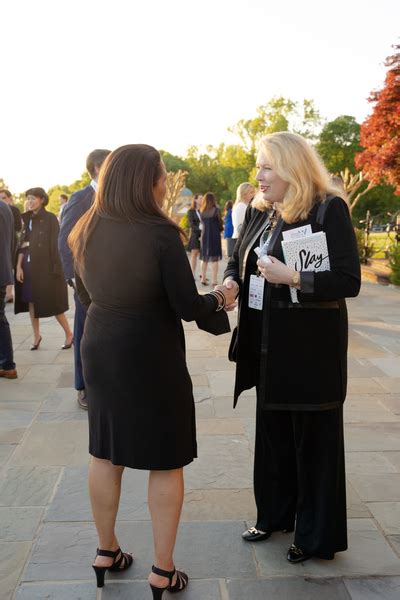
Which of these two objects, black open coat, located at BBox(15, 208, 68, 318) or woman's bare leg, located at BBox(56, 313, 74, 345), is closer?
black open coat, located at BBox(15, 208, 68, 318)

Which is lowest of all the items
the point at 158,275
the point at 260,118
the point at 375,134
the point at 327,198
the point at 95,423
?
the point at 95,423

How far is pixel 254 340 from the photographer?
2771mm

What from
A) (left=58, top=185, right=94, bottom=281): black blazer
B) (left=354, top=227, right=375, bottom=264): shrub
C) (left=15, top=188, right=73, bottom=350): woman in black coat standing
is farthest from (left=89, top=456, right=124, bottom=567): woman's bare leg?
(left=354, top=227, right=375, bottom=264): shrub

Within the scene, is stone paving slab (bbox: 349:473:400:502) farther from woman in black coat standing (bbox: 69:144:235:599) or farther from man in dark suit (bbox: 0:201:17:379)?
man in dark suit (bbox: 0:201:17:379)

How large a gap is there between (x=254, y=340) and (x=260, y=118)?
53.7 meters

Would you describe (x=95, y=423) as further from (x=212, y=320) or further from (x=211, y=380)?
(x=211, y=380)

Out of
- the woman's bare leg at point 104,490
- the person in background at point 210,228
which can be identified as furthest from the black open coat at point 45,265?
the person in background at point 210,228

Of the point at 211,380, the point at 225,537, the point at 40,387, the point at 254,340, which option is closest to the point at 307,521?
the point at 225,537

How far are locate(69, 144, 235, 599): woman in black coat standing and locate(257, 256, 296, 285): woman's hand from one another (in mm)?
227

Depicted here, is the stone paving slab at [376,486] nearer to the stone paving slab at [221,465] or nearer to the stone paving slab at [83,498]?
the stone paving slab at [221,465]

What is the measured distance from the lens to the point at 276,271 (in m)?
2.46

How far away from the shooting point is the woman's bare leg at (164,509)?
237 cm

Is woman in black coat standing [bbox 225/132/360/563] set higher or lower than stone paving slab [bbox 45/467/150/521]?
higher

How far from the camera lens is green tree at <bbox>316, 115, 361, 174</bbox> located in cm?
5212
